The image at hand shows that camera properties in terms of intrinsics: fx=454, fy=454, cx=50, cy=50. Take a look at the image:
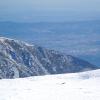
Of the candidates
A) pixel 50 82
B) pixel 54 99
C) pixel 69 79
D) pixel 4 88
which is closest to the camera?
pixel 54 99

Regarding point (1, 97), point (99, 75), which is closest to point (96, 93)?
point (1, 97)

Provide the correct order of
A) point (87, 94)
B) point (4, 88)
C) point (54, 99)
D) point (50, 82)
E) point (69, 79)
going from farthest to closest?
1. point (69, 79)
2. point (50, 82)
3. point (4, 88)
4. point (87, 94)
5. point (54, 99)

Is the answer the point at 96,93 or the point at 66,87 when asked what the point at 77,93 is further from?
the point at 66,87

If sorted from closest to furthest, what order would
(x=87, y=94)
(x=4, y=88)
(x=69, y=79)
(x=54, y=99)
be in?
1. (x=54, y=99)
2. (x=87, y=94)
3. (x=4, y=88)
4. (x=69, y=79)

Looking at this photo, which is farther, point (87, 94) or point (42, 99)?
point (87, 94)

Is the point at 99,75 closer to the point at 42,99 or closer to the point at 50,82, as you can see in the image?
the point at 50,82

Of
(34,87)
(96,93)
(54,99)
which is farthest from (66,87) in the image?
(54,99)
